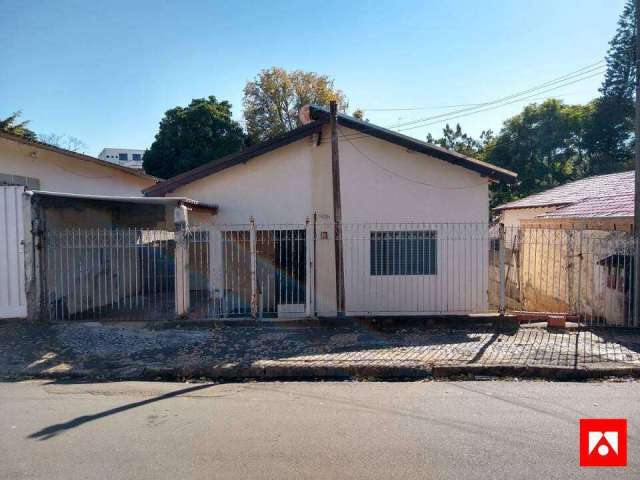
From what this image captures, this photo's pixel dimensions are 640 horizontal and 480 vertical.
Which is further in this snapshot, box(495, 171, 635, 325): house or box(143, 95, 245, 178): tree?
box(143, 95, 245, 178): tree

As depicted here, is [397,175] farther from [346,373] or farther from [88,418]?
[88,418]

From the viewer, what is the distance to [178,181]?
Result: 34.3 feet

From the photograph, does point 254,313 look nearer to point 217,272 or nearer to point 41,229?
point 217,272

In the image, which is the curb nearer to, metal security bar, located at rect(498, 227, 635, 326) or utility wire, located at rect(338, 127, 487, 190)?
metal security bar, located at rect(498, 227, 635, 326)

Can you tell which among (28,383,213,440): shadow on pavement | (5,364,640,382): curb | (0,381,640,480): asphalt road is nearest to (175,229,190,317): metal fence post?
(5,364,640,382): curb

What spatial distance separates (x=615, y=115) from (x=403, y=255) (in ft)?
89.4

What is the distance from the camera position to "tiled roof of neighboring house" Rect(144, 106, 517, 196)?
1003 cm

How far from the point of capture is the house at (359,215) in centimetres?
1023

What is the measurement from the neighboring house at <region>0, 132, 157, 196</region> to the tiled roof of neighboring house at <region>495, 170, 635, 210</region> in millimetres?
14091

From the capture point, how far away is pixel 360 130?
33.7 feet

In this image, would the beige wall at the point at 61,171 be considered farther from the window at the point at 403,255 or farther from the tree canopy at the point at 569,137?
the tree canopy at the point at 569,137

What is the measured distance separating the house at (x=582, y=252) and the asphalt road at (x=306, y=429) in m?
3.89

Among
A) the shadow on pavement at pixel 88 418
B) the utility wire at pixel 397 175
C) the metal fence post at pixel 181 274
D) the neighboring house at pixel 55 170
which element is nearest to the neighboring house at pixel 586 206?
the utility wire at pixel 397 175

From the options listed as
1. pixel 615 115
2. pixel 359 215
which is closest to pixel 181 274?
pixel 359 215
